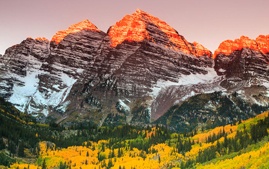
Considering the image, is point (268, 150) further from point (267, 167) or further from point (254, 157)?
point (267, 167)

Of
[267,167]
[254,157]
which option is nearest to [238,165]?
[254,157]

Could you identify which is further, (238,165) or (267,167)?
(238,165)

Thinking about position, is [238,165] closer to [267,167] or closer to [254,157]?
[254,157]

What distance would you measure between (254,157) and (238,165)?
7.74 meters

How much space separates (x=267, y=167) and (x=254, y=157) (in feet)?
112

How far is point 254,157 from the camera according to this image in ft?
640

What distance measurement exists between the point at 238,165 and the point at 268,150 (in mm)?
14830

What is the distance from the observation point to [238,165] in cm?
19700

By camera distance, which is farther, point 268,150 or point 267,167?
point 268,150

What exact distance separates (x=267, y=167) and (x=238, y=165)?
36.1 meters

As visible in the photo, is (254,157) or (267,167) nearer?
(267,167)

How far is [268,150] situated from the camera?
190875 mm

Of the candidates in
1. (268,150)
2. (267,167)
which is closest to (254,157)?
(268,150)
